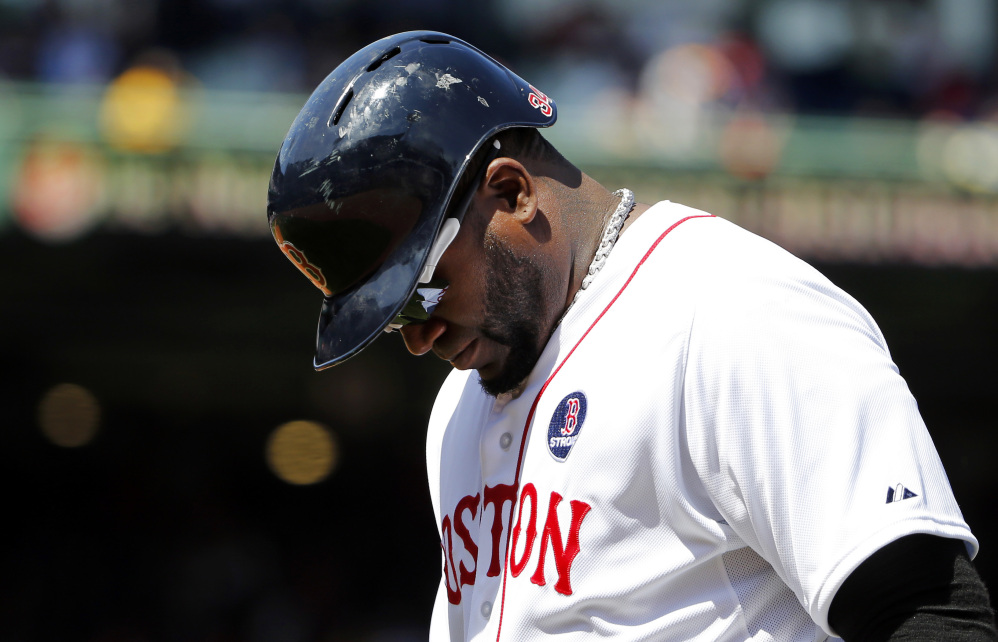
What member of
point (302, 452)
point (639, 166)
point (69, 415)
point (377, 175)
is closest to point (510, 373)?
point (377, 175)

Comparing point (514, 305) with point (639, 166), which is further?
point (639, 166)

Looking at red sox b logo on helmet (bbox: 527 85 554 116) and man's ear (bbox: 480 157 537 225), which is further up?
red sox b logo on helmet (bbox: 527 85 554 116)

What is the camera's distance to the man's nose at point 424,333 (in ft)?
4.97

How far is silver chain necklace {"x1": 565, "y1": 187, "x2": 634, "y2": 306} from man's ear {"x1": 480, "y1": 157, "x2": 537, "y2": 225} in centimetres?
12

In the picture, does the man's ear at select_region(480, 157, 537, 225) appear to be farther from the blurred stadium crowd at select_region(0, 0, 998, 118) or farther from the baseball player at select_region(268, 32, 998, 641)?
the blurred stadium crowd at select_region(0, 0, 998, 118)

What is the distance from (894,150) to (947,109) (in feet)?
4.94

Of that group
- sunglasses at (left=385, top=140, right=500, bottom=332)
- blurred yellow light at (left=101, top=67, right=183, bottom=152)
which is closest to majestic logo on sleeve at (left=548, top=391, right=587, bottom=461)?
sunglasses at (left=385, top=140, right=500, bottom=332)

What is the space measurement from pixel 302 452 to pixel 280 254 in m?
3.97

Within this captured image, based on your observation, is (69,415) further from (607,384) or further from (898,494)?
(898,494)

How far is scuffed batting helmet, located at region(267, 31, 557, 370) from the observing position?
4.65 feet

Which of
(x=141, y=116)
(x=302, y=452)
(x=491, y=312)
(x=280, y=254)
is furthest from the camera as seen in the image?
(x=302, y=452)

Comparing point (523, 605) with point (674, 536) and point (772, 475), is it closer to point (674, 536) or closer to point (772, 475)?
point (674, 536)

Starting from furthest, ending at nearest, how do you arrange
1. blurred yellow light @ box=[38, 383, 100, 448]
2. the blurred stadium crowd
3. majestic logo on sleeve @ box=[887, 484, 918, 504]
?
blurred yellow light @ box=[38, 383, 100, 448], the blurred stadium crowd, majestic logo on sleeve @ box=[887, 484, 918, 504]

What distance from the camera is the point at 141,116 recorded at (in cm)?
683
